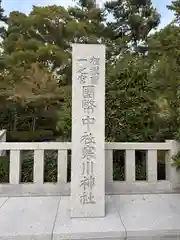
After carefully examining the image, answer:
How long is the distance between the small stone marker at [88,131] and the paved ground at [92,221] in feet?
0.75

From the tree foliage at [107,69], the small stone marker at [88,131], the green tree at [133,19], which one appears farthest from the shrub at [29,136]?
the green tree at [133,19]

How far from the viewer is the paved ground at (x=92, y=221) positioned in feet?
8.15

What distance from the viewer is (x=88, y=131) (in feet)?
9.37

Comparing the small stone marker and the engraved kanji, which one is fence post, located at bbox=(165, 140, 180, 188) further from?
the engraved kanji

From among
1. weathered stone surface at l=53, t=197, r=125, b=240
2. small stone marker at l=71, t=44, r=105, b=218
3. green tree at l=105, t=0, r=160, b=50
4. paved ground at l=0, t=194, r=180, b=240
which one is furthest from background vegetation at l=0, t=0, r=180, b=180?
weathered stone surface at l=53, t=197, r=125, b=240

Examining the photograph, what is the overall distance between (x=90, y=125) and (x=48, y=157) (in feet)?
6.02

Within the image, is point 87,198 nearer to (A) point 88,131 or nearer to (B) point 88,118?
(A) point 88,131

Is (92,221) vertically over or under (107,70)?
under

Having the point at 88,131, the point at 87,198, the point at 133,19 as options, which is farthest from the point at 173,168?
the point at 133,19

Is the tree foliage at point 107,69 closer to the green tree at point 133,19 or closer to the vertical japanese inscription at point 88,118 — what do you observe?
the green tree at point 133,19

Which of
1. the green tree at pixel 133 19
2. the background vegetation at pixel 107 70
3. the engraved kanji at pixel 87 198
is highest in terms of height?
the green tree at pixel 133 19

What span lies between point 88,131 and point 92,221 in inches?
42.9

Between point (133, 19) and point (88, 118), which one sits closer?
point (88, 118)

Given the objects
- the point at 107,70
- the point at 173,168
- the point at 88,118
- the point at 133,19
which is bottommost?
the point at 173,168
